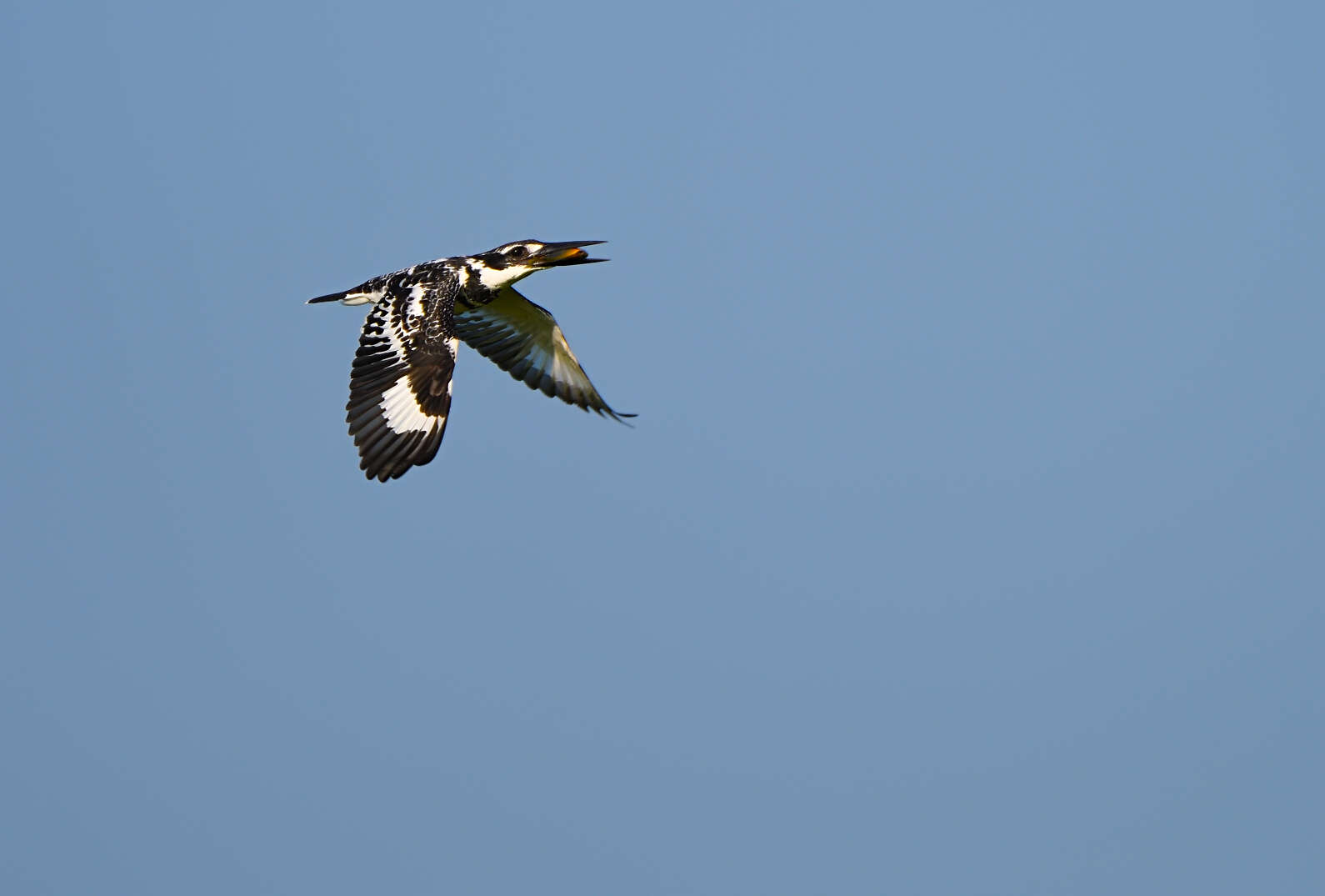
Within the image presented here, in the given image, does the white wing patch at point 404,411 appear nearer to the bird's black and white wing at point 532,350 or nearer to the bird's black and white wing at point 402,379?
the bird's black and white wing at point 402,379

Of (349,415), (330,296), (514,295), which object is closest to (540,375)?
(514,295)

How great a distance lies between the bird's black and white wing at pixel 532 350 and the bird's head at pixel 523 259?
4.06ft

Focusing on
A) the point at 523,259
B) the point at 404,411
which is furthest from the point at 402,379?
the point at 523,259

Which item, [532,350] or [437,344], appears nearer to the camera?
[437,344]

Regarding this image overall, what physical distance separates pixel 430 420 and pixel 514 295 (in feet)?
11.1

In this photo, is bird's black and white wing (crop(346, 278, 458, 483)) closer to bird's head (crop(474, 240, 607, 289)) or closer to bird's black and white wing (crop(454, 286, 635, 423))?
bird's head (crop(474, 240, 607, 289))

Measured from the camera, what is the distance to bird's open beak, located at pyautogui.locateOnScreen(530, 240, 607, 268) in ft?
53.8

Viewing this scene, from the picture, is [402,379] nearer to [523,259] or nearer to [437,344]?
[437,344]

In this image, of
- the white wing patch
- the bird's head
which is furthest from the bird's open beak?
the white wing patch

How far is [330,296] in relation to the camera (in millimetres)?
17203

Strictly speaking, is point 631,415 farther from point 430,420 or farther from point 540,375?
point 430,420

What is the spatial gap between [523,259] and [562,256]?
16.4 inches

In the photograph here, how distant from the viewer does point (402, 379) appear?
15.0 metres

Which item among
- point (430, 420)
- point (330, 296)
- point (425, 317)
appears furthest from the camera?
point (330, 296)
